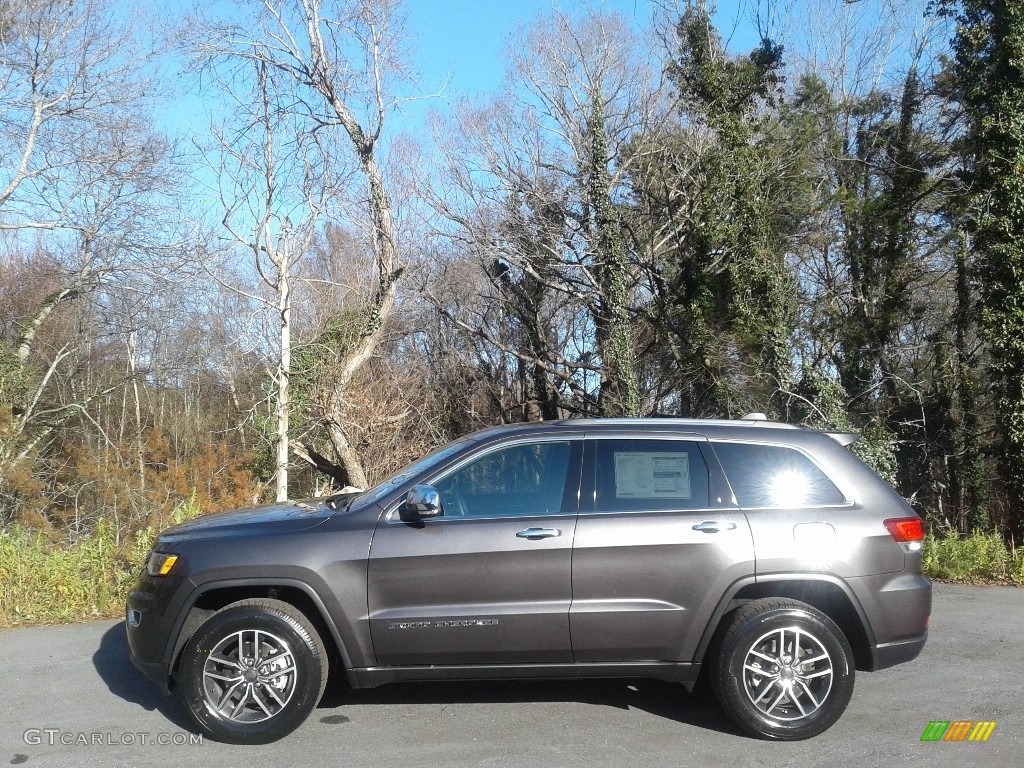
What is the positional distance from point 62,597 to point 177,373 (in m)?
20.9

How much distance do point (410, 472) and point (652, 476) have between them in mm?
1475

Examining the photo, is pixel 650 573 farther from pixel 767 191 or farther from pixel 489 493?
pixel 767 191

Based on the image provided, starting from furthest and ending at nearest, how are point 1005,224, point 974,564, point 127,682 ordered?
1. point 1005,224
2. point 974,564
3. point 127,682

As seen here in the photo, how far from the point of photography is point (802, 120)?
24109 millimetres

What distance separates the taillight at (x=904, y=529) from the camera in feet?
16.4

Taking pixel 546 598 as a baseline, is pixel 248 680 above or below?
below

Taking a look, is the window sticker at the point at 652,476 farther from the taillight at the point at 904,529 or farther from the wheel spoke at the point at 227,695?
the wheel spoke at the point at 227,695

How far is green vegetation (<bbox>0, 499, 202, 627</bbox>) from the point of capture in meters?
7.67

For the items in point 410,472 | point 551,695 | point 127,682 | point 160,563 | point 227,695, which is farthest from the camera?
point 127,682

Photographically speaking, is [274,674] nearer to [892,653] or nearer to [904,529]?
[892,653]

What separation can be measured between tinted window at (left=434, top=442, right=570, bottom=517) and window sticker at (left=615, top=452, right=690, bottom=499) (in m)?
0.34

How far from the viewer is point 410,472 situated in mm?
5336

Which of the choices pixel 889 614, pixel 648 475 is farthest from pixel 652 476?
pixel 889 614

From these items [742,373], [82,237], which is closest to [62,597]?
[742,373]
